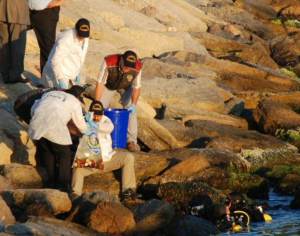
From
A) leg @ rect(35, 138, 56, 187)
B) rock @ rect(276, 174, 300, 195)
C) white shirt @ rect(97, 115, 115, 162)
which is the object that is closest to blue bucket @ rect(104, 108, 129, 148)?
white shirt @ rect(97, 115, 115, 162)

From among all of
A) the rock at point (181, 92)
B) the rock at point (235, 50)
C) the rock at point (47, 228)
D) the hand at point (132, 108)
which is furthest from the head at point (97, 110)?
the rock at point (235, 50)

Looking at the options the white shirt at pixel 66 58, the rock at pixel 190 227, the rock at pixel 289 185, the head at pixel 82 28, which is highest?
the head at pixel 82 28

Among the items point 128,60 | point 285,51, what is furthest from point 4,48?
point 285,51

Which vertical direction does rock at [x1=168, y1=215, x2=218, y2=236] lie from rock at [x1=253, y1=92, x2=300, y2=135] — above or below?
above

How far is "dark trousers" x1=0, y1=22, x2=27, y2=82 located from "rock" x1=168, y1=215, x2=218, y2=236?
14.6 ft

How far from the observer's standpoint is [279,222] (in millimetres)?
12688

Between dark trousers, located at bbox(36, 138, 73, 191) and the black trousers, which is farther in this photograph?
the black trousers

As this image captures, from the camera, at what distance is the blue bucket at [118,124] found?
13547 millimetres

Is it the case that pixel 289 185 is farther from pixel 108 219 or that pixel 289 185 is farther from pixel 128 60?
pixel 108 219

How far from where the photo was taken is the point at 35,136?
12062 millimetres

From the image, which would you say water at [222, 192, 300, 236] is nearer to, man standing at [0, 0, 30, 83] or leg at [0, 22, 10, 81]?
man standing at [0, 0, 30, 83]

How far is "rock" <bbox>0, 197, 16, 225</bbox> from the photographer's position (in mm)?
10250

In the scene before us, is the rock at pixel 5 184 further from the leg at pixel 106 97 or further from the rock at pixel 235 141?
the rock at pixel 235 141

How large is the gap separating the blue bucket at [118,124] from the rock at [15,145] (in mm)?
1157
